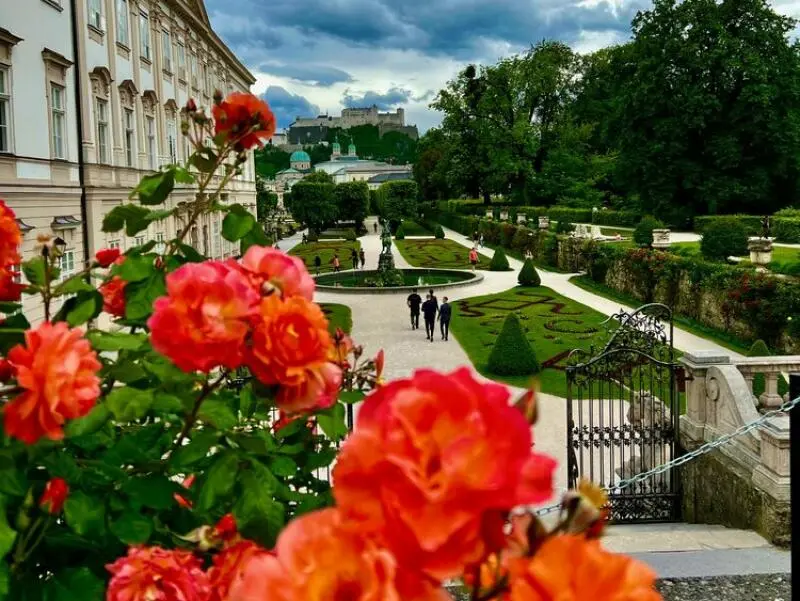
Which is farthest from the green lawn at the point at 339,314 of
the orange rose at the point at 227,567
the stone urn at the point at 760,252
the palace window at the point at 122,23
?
the orange rose at the point at 227,567

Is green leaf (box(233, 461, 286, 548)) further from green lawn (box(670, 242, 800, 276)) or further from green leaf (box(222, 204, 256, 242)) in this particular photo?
green lawn (box(670, 242, 800, 276))

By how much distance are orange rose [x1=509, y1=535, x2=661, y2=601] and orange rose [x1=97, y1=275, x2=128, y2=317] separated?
1.77 m

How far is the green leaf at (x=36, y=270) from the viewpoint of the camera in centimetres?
229

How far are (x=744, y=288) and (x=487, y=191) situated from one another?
4311cm

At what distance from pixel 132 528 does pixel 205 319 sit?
62cm

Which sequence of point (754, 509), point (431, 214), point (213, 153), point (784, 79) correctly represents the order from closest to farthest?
point (213, 153) < point (754, 509) < point (784, 79) < point (431, 214)

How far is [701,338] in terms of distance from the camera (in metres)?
18.6

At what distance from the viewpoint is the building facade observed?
14.9m

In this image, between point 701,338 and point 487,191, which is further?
point 487,191

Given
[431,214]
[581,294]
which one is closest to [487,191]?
[431,214]

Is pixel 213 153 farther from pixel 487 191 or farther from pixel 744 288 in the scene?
pixel 487 191

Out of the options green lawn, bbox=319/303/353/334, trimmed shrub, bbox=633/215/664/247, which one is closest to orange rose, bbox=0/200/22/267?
green lawn, bbox=319/303/353/334

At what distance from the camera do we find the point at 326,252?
46.2 meters

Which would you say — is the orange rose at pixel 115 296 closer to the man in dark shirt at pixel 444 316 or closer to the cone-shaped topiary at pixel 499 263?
the man in dark shirt at pixel 444 316
